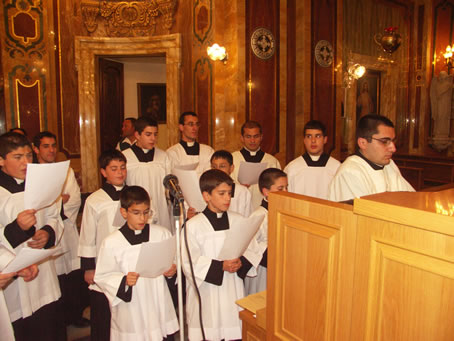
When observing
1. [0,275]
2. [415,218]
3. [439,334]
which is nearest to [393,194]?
[415,218]

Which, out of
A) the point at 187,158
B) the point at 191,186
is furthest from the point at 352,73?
the point at 191,186

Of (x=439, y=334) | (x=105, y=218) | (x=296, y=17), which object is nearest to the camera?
(x=439, y=334)

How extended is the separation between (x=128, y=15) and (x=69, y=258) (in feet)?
Result: 22.2

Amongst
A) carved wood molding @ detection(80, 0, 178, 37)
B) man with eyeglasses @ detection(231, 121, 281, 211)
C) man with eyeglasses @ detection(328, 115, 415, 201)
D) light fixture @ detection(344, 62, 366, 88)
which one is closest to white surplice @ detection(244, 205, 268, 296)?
man with eyeglasses @ detection(328, 115, 415, 201)

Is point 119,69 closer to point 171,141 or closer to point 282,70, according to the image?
point 171,141

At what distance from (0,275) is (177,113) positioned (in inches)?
263

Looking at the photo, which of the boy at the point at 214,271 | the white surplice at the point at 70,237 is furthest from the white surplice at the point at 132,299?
the white surplice at the point at 70,237

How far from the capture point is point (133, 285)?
2.56 meters

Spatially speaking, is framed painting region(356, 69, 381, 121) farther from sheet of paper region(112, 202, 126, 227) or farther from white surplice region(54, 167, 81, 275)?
sheet of paper region(112, 202, 126, 227)

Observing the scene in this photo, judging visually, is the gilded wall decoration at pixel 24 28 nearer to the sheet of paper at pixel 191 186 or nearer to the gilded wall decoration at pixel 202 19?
the gilded wall decoration at pixel 202 19

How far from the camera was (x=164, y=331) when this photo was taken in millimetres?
2789

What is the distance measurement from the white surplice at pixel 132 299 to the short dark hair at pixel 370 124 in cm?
176

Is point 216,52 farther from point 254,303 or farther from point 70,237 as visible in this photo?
point 254,303

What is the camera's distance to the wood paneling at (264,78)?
281 inches
